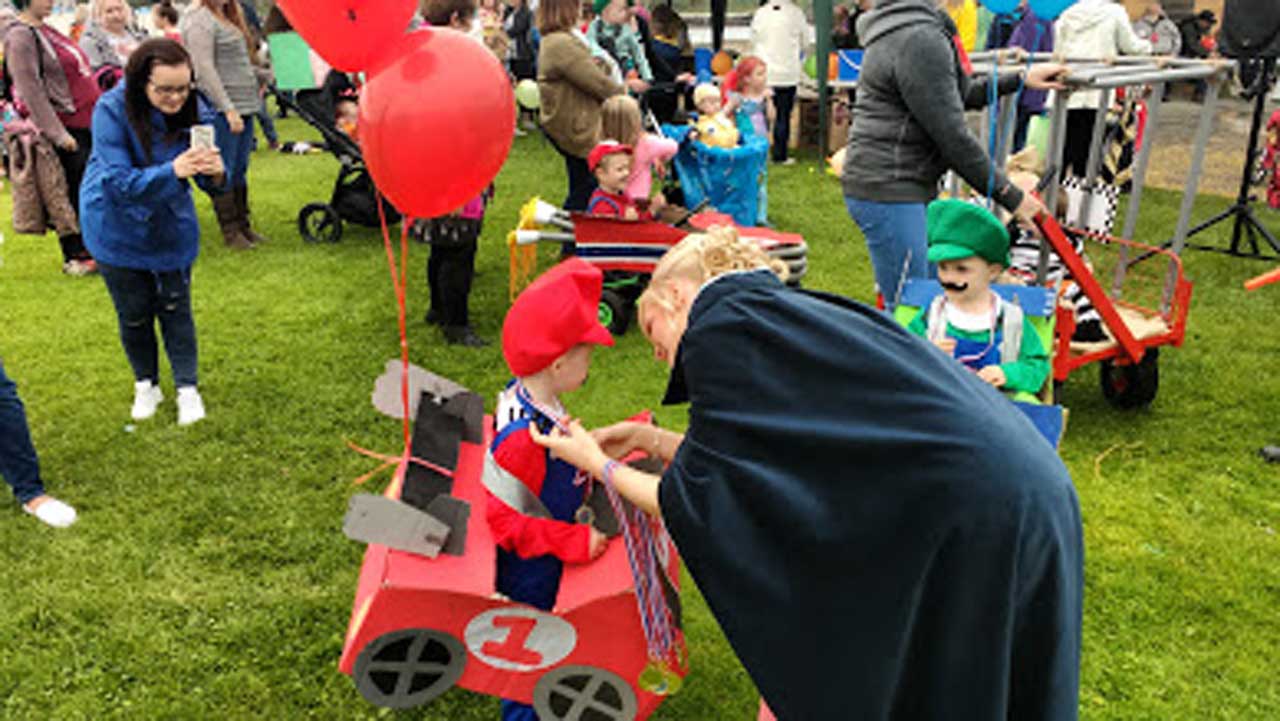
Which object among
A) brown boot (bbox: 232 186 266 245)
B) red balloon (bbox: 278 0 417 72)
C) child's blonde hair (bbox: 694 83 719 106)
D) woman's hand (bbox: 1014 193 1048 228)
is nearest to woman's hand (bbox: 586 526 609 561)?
red balloon (bbox: 278 0 417 72)

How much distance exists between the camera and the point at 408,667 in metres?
2.38

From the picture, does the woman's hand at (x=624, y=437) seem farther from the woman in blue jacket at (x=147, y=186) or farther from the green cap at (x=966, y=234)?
the woman in blue jacket at (x=147, y=186)

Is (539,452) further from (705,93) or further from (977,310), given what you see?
(705,93)

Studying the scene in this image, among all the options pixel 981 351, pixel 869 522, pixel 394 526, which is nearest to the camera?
pixel 869 522

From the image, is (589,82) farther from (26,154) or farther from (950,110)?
(26,154)

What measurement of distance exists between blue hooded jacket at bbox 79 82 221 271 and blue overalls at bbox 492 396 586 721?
2.41m

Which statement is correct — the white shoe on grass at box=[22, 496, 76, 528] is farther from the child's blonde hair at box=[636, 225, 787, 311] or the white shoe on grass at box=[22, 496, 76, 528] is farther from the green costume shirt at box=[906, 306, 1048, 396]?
the green costume shirt at box=[906, 306, 1048, 396]

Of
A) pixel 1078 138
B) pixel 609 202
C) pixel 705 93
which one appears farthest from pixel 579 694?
pixel 1078 138

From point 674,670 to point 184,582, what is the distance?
6.68ft

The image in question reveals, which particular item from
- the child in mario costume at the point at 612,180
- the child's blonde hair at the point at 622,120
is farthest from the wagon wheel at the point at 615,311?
the child's blonde hair at the point at 622,120

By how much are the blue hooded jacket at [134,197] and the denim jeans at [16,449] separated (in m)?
0.70

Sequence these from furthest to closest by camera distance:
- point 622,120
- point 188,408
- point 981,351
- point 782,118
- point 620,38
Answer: point 782,118 → point 620,38 → point 622,120 → point 188,408 → point 981,351

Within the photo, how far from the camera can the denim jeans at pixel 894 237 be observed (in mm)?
3777

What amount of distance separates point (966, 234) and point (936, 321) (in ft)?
1.14
